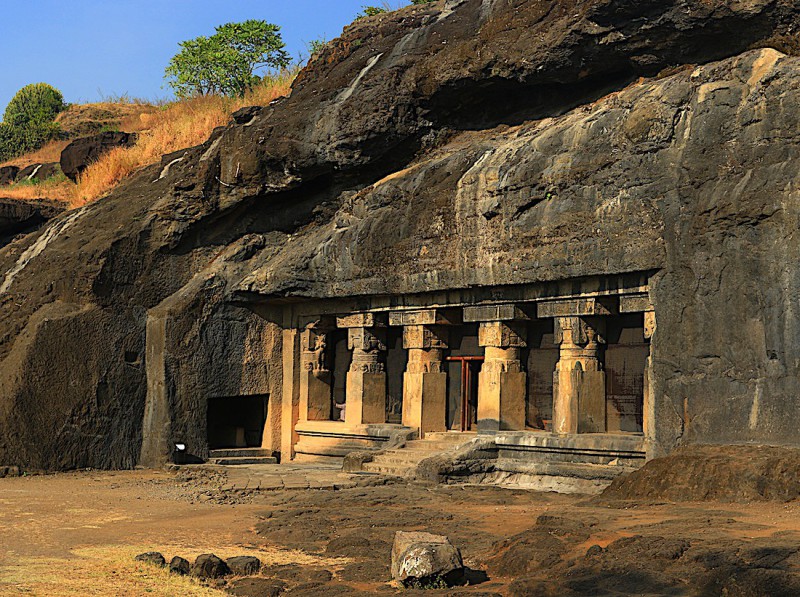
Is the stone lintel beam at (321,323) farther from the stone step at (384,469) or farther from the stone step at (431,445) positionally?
the stone step at (384,469)

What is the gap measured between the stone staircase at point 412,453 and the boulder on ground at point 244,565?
18.9 feet

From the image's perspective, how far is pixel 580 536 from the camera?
780cm

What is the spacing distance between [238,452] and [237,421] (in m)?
1.27

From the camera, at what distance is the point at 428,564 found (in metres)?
7.00

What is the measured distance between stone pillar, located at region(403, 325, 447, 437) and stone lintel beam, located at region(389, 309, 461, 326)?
0.10 metres

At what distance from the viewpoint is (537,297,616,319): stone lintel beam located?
1270 centimetres

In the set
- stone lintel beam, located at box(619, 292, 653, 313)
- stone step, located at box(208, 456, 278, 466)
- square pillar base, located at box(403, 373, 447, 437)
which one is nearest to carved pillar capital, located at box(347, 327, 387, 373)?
square pillar base, located at box(403, 373, 447, 437)

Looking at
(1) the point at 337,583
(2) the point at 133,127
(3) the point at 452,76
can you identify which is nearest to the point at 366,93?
(3) the point at 452,76

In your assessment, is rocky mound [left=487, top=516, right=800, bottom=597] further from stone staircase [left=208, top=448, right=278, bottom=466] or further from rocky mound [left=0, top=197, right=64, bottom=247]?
rocky mound [left=0, top=197, right=64, bottom=247]

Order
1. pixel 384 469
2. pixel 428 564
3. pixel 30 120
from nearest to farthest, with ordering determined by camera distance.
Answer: pixel 428 564
pixel 384 469
pixel 30 120

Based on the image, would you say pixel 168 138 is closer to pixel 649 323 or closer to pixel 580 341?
pixel 580 341

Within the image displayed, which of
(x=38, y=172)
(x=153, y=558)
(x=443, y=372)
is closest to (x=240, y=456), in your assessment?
(x=443, y=372)

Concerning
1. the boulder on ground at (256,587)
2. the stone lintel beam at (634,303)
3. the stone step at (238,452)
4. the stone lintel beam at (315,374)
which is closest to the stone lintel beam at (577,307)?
the stone lintel beam at (634,303)

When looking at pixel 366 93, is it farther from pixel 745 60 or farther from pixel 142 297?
pixel 745 60
